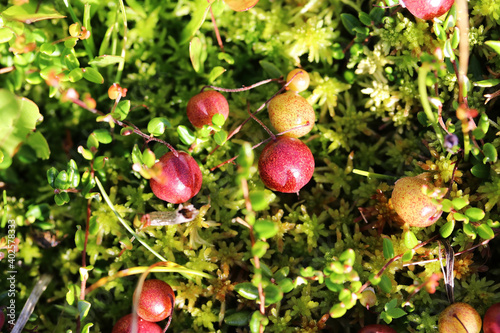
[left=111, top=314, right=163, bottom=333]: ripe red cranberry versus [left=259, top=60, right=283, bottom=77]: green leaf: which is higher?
[left=259, top=60, right=283, bottom=77]: green leaf

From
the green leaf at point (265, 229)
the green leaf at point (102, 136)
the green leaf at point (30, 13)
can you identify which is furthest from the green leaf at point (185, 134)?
the green leaf at point (30, 13)

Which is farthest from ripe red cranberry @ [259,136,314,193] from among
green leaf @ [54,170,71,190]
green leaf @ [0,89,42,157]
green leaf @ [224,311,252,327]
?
green leaf @ [0,89,42,157]

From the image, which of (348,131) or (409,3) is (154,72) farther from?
(409,3)

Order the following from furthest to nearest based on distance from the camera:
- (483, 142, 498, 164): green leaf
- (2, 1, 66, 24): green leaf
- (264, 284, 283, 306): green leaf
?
(2, 1, 66, 24): green leaf
(483, 142, 498, 164): green leaf
(264, 284, 283, 306): green leaf

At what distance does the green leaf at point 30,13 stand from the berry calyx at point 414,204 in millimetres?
1381

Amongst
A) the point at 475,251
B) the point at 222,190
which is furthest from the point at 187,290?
the point at 475,251

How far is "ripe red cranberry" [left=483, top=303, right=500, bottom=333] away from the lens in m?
1.27

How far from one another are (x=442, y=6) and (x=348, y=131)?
57cm

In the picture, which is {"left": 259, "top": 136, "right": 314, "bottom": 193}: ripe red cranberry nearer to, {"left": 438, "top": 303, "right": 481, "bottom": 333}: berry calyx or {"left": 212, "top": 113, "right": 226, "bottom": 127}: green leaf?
{"left": 212, "top": 113, "right": 226, "bottom": 127}: green leaf

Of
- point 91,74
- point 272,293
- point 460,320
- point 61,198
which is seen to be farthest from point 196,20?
point 460,320

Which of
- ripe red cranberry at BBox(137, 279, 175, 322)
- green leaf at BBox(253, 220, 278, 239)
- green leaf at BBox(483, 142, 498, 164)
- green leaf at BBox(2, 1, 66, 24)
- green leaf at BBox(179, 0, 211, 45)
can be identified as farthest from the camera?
green leaf at BBox(179, 0, 211, 45)

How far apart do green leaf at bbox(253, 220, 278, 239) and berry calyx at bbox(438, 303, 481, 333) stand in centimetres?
71

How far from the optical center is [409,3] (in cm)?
139

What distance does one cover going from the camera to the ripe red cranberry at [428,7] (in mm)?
1379
